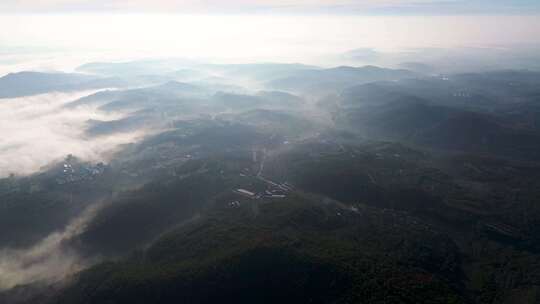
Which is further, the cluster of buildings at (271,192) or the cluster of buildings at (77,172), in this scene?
the cluster of buildings at (77,172)

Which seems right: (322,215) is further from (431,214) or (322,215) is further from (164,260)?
(164,260)

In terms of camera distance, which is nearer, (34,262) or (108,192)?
(34,262)

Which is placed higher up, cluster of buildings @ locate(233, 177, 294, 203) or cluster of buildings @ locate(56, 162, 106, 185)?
cluster of buildings @ locate(56, 162, 106, 185)

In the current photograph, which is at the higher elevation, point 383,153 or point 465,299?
point 383,153

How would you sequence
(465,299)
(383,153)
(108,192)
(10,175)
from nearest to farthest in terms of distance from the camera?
(465,299) < (108,192) < (10,175) < (383,153)

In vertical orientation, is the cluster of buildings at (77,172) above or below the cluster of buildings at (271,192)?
above

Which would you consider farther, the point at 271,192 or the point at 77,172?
the point at 77,172

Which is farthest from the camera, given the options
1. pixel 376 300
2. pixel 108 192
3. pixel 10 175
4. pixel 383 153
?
pixel 383 153

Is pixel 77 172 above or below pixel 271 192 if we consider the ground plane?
above

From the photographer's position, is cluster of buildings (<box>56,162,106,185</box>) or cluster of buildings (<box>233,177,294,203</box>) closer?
cluster of buildings (<box>233,177,294,203</box>)

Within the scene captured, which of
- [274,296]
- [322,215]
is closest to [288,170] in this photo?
[322,215]
